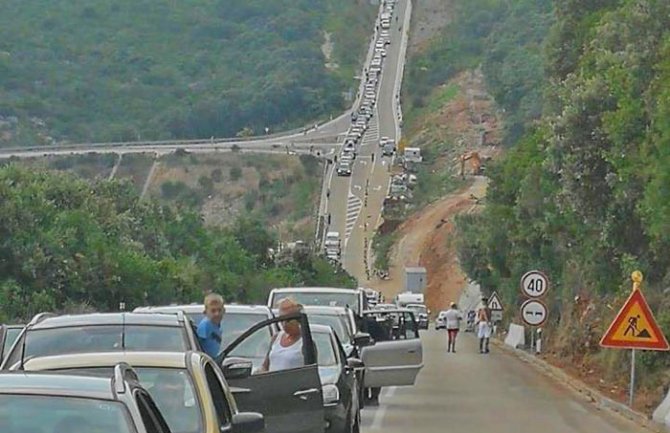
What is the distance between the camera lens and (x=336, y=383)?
53.0 feet

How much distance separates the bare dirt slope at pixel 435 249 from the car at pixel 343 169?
12.1 m

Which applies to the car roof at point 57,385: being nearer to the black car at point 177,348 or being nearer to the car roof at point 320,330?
the black car at point 177,348

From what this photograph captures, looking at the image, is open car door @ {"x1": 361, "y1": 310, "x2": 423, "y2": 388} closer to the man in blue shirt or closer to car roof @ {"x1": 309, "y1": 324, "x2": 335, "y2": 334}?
car roof @ {"x1": 309, "y1": 324, "x2": 335, "y2": 334}

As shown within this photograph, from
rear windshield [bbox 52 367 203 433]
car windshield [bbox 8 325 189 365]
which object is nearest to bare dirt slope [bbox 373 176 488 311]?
car windshield [bbox 8 325 189 365]

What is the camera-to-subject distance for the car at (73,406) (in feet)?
25.7

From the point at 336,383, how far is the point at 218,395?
586 centimetres

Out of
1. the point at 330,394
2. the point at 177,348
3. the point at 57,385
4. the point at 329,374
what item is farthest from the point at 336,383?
the point at 57,385

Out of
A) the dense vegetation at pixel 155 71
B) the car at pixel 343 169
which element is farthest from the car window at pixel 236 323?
the car at pixel 343 169

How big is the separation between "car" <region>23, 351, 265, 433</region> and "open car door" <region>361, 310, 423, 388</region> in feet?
39.1

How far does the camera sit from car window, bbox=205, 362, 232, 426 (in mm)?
10242

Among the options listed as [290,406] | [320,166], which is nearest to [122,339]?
[290,406]

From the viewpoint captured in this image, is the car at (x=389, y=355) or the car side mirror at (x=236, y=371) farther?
the car at (x=389, y=355)

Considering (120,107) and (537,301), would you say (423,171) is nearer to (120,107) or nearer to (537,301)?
(120,107)

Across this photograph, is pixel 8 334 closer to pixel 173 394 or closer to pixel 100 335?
pixel 100 335
